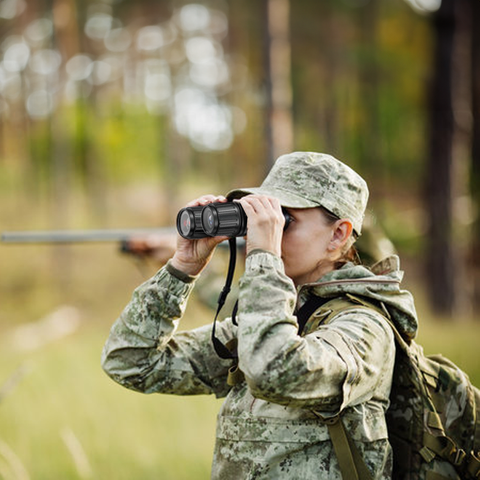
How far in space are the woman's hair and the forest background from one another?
2.33m

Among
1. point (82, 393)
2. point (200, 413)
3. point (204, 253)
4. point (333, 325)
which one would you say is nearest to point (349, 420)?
point (333, 325)

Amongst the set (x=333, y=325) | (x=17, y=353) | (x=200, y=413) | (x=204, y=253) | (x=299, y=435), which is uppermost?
(x=204, y=253)

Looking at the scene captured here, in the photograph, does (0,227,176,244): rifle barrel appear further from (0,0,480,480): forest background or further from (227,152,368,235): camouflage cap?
(227,152,368,235): camouflage cap

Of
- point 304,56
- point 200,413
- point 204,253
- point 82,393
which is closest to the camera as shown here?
point 204,253

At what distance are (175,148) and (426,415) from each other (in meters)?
25.3

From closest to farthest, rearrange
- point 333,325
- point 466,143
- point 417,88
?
point 333,325 → point 466,143 → point 417,88

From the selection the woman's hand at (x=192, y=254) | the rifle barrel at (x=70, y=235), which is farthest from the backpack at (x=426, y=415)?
the rifle barrel at (x=70, y=235)

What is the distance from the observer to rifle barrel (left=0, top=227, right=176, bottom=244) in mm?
4246

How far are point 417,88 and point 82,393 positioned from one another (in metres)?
24.1

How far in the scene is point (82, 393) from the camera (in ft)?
19.6

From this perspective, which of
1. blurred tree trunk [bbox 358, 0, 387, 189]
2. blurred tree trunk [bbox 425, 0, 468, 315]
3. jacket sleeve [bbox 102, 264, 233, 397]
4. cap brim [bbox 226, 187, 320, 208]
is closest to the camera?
cap brim [bbox 226, 187, 320, 208]

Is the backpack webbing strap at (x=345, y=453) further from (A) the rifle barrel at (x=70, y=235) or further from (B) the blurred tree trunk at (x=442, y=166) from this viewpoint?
(B) the blurred tree trunk at (x=442, y=166)

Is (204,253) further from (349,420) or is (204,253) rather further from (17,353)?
(17,353)

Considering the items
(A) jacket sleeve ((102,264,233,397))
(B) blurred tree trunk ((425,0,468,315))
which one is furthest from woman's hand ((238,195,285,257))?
(B) blurred tree trunk ((425,0,468,315))
